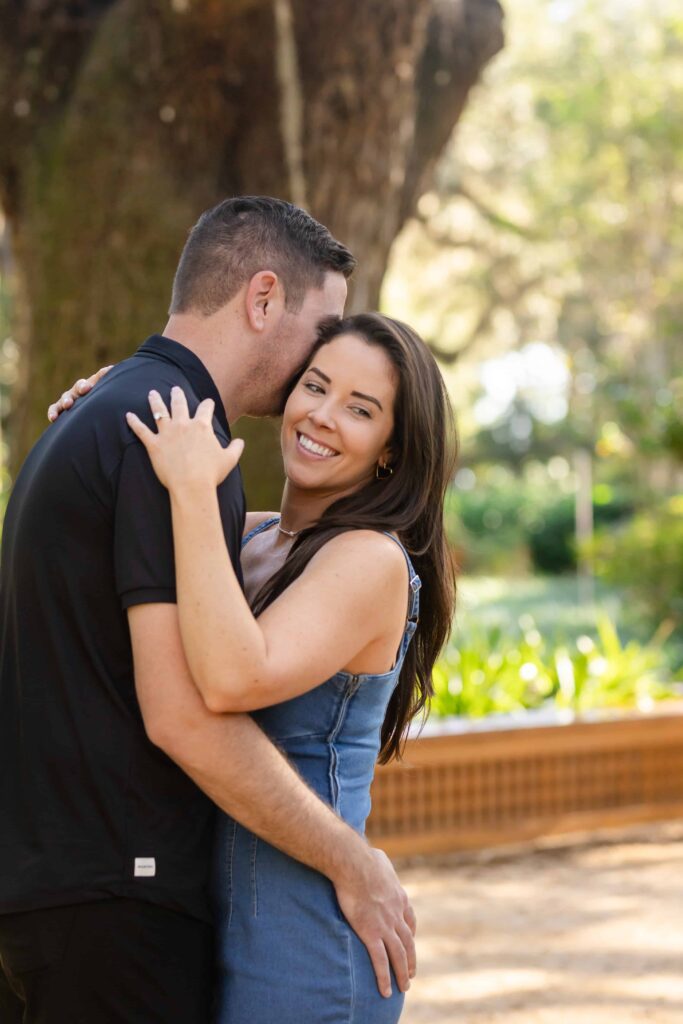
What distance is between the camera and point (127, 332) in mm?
5387

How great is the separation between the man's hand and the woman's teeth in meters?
0.77

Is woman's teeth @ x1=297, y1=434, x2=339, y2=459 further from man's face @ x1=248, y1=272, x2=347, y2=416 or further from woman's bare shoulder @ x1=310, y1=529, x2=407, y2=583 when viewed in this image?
woman's bare shoulder @ x1=310, y1=529, x2=407, y2=583

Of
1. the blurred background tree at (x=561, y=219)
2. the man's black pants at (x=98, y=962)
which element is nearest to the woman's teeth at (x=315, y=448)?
the man's black pants at (x=98, y=962)

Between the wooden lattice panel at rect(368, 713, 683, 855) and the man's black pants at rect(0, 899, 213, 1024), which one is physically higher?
the man's black pants at rect(0, 899, 213, 1024)

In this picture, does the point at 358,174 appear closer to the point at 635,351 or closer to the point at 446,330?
the point at 446,330

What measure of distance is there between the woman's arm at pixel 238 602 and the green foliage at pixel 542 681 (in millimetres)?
4947

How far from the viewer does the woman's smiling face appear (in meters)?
2.48

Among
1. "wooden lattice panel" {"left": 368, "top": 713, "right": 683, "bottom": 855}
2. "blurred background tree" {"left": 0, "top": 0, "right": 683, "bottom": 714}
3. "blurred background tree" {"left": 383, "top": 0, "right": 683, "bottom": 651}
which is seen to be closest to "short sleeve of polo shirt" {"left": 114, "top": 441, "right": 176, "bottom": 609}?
"blurred background tree" {"left": 0, "top": 0, "right": 683, "bottom": 714}

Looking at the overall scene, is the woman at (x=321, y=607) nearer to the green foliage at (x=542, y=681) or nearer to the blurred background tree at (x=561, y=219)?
the green foliage at (x=542, y=681)

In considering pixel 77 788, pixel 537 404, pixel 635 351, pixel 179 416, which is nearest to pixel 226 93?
pixel 179 416

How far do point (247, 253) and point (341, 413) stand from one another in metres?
0.36

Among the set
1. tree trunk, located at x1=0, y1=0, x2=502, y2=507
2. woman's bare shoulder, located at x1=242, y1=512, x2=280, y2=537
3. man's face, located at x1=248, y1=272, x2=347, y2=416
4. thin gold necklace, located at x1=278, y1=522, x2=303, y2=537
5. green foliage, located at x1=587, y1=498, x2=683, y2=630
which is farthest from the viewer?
green foliage, located at x1=587, y1=498, x2=683, y2=630

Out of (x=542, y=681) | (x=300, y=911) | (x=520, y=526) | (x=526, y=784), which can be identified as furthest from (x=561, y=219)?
(x=300, y=911)

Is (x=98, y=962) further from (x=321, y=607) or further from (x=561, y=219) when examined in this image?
(x=561, y=219)
